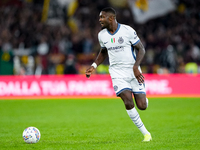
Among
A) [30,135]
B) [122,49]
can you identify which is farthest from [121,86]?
[30,135]

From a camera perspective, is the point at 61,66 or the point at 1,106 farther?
the point at 61,66

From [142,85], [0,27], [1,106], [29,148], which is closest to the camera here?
[29,148]

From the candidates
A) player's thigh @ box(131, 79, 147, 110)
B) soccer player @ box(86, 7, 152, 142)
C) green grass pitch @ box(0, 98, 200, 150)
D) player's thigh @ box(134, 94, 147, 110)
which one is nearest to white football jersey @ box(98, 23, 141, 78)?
soccer player @ box(86, 7, 152, 142)

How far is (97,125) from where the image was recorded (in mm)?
9992

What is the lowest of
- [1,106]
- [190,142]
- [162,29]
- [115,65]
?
[190,142]

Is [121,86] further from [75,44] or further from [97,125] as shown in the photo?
[75,44]

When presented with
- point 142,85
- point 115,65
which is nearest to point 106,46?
point 115,65

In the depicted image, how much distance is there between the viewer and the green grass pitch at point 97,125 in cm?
695

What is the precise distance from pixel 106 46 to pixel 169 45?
13.1 metres

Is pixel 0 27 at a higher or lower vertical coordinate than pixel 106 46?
higher

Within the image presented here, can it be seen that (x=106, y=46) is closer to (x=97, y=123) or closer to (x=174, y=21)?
(x=97, y=123)

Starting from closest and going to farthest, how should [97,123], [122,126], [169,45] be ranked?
1. [122,126]
2. [97,123]
3. [169,45]

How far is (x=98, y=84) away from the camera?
60.4 ft

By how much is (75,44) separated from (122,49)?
1374cm
